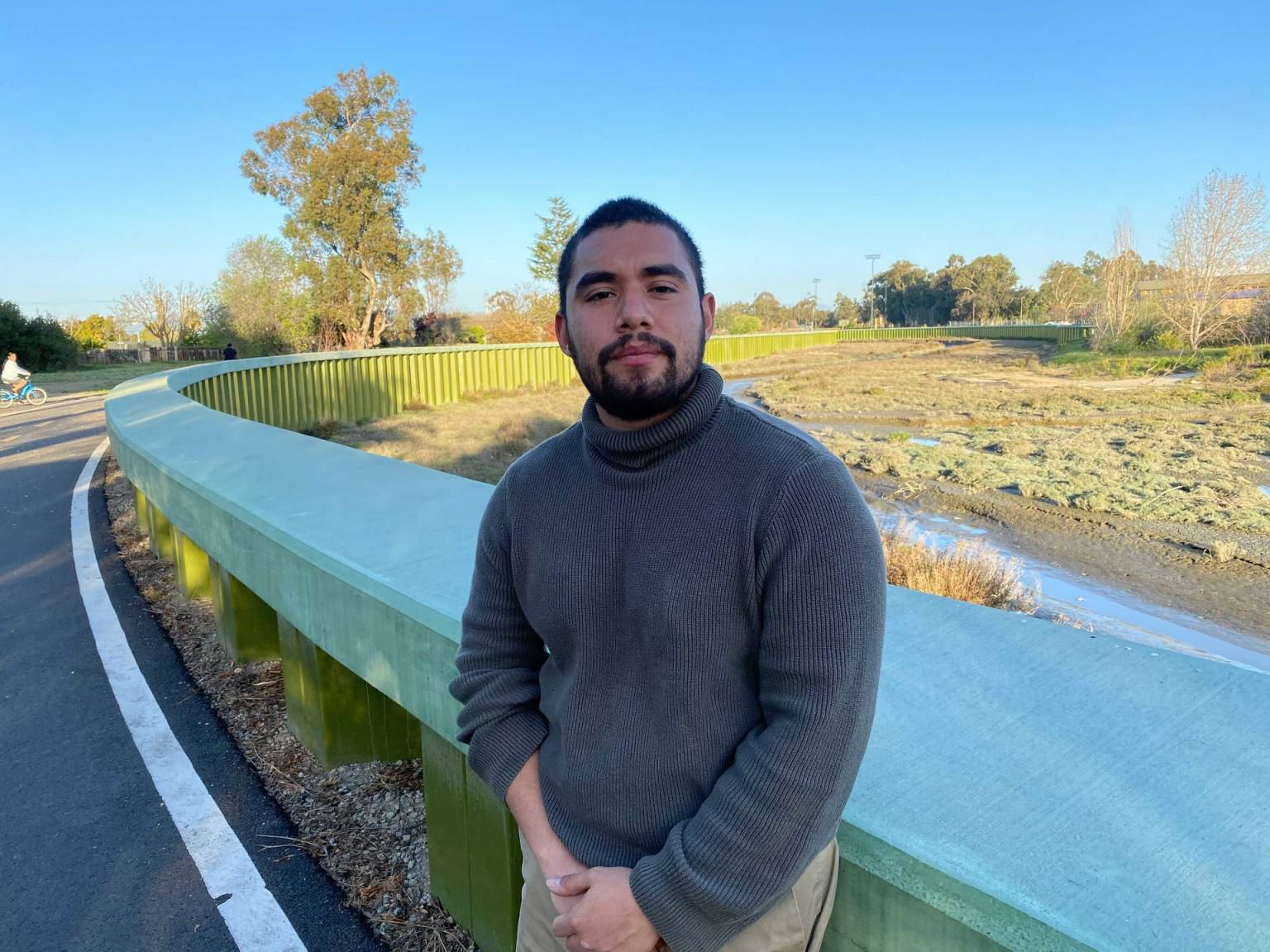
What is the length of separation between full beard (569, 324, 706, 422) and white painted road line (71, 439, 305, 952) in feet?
7.08

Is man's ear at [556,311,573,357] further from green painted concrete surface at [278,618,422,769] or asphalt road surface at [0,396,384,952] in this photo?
green painted concrete surface at [278,618,422,769]

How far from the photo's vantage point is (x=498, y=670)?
1.70 meters

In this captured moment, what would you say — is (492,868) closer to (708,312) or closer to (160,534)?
(708,312)

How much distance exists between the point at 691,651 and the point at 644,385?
429 millimetres

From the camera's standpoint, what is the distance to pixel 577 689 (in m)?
1.51

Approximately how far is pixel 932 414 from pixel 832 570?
668 inches

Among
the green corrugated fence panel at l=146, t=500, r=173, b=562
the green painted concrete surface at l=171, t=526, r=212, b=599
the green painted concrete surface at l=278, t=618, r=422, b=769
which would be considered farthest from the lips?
the green corrugated fence panel at l=146, t=500, r=173, b=562

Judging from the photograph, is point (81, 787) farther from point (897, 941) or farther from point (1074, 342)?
point (1074, 342)

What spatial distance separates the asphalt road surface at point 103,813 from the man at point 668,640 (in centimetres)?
165

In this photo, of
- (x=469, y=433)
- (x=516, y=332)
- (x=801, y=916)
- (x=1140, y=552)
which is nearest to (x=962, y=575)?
(x=1140, y=552)

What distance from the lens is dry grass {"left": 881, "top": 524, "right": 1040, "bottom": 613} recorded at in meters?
5.61

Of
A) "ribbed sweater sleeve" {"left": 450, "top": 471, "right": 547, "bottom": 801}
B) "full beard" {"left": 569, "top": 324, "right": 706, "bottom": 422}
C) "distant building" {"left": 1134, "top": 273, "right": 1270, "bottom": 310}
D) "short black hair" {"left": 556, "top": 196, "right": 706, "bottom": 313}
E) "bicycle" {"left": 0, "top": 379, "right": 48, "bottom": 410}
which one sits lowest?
"bicycle" {"left": 0, "top": 379, "right": 48, "bottom": 410}

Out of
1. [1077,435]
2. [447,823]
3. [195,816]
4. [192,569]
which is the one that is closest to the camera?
[447,823]

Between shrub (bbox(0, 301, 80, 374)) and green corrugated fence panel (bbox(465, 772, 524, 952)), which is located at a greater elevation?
shrub (bbox(0, 301, 80, 374))
